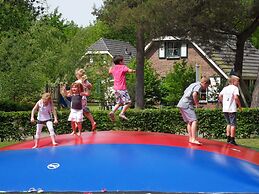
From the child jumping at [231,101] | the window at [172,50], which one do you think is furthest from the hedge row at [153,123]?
the window at [172,50]

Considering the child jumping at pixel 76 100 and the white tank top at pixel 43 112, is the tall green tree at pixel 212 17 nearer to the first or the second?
the child jumping at pixel 76 100

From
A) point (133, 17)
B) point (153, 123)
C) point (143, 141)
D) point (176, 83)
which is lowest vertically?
point (153, 123)

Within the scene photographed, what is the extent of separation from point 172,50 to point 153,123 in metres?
27.8

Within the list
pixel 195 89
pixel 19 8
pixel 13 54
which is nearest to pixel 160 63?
pixel 13 54

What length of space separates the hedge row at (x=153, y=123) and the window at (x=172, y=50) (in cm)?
2671

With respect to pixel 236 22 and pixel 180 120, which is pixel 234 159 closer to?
pixel 180 120

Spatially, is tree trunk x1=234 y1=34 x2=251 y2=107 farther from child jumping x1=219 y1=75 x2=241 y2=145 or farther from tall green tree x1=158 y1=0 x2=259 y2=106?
child jumping x1=219 y1=75 x2=241 y2=145

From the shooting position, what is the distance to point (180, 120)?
19203 mm

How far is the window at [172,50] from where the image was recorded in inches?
1811

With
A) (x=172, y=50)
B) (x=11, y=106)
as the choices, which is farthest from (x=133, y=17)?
(x=172, y=50)

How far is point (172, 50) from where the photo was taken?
46594 millimetres

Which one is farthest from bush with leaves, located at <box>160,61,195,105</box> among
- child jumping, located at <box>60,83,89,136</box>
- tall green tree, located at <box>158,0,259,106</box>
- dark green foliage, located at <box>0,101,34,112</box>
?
child jumping, located at <box>60,83,89,136</box>

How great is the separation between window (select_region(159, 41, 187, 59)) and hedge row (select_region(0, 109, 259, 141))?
2671cm

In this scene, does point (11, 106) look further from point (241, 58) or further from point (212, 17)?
point (212, 17)
